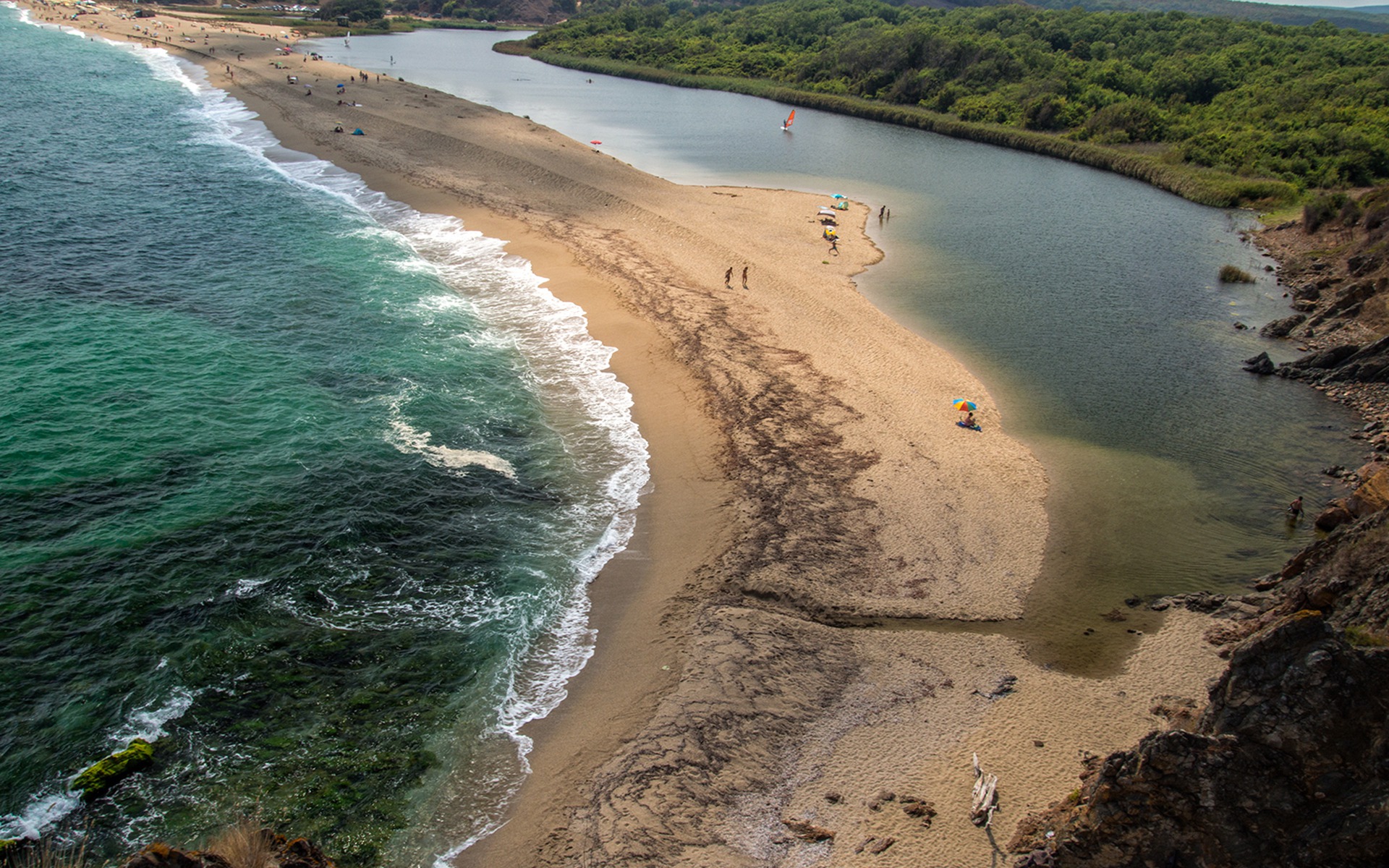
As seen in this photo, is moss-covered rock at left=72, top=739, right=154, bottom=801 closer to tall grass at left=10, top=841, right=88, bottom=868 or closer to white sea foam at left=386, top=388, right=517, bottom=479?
tall grass at left=10, top=841, right=88, bottom=868

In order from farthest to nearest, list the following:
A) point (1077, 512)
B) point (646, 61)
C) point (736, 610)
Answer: point (646, 61), point (1077, 512), point (736, 610)

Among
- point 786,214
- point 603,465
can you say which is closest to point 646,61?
point 786,214

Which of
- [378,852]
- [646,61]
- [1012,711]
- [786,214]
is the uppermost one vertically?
[646,61]

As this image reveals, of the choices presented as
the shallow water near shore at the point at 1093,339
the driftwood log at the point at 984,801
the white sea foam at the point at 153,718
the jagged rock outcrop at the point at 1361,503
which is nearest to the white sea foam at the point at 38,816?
the white sea foam at the point at 153,718

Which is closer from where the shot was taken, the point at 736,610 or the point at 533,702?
the point at 533,702

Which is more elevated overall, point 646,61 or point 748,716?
point 646,61

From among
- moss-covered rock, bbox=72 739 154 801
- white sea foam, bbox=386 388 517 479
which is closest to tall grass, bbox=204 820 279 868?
moss-covered rock, bbox=72 739 154 801

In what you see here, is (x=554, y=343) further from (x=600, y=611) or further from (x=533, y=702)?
(x=533, y=702)
